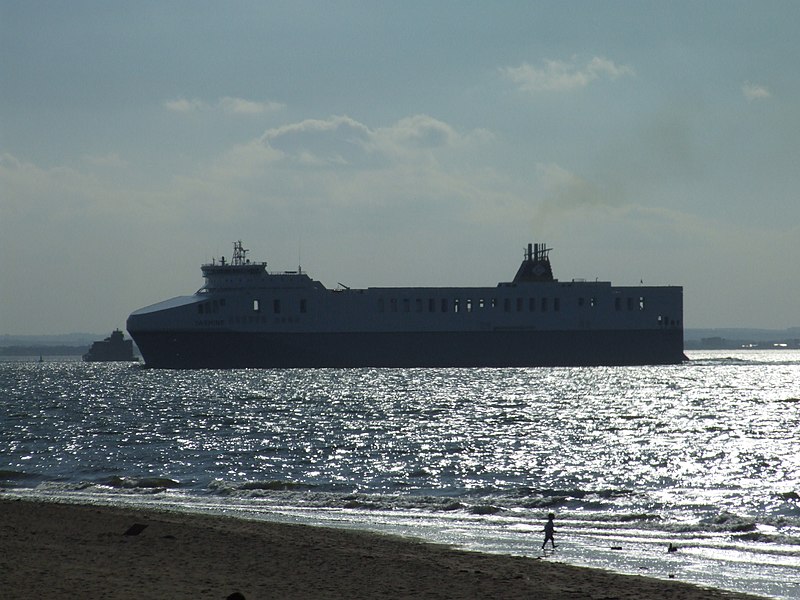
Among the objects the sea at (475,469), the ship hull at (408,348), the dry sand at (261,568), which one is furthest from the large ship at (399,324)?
the dry sand at (261,568)

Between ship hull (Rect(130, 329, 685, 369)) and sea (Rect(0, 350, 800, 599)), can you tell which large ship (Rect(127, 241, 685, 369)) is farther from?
sea (Rect(0, 350, 800, 599))

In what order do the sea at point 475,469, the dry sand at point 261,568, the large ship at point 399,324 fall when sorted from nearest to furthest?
the dry sand at point 261,568, the sea at point 475,469, the large ship at point 399,324

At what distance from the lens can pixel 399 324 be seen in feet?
343

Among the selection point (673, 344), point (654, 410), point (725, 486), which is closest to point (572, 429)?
point (654, 410)

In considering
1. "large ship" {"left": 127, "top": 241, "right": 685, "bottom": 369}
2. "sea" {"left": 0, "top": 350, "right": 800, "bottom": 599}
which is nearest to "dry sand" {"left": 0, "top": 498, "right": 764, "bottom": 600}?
"sea" {"left": 0, "top": 350, "right": 800, "bottom": 599}

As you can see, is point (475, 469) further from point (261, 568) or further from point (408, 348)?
point (408, 348)

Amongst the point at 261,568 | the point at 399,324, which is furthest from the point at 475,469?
the point at 399,324

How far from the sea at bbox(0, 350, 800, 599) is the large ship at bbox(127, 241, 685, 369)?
114 ft

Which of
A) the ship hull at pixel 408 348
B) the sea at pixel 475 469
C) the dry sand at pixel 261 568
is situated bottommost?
the sea at pixel 475 469

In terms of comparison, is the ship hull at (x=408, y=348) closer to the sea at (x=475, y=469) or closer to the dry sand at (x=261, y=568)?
the sea at (x=475, y=469)

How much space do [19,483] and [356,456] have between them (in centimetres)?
1088

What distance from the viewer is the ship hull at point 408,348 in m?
101

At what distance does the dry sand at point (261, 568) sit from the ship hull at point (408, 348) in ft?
263

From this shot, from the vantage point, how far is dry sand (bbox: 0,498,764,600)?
14.9 m
